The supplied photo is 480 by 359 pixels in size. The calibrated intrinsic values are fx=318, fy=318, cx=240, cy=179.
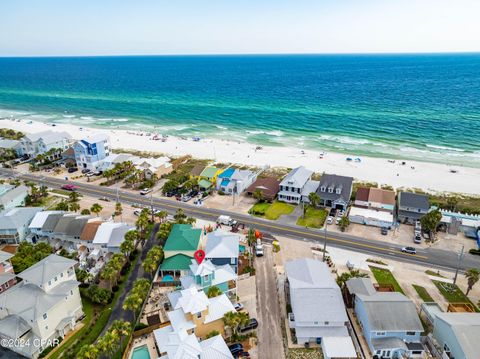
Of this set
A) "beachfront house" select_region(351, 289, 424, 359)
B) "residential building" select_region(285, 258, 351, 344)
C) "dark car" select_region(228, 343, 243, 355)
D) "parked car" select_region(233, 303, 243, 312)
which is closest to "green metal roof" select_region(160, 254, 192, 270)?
"parked car" select_region(233, 303, 243, 312)

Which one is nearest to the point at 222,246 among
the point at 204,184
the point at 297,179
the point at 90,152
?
the point at 297,179

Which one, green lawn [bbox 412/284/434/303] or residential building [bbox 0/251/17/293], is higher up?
residential building [bbox 0/251/17/293]

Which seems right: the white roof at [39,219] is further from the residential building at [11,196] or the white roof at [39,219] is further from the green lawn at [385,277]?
the green lawn at [385,277]

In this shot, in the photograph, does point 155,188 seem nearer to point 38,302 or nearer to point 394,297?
point 38,302

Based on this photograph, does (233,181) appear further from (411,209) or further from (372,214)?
(411,209)

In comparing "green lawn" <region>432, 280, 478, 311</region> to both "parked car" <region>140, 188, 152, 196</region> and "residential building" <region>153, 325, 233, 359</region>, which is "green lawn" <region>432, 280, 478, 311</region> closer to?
"residential building" <region>153, 325, 233, 359</region>

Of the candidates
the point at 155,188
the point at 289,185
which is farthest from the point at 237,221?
the point at 155,188
